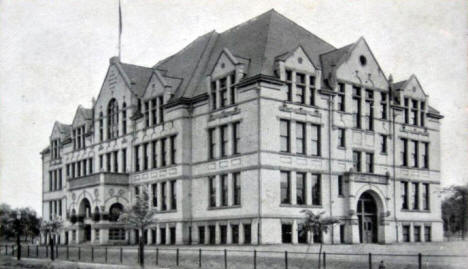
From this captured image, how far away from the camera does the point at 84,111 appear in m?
64.6

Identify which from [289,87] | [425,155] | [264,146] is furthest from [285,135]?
[425,155]

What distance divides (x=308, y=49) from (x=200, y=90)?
9137mm

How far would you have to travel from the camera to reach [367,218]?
48.1 metres

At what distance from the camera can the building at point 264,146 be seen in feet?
139

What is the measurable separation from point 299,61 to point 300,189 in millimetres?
9097

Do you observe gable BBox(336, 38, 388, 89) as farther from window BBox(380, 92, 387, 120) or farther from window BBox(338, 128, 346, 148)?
window BBox(338, 128, 346, 148)

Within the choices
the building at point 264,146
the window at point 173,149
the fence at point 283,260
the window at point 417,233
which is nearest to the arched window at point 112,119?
the building at point 264,146

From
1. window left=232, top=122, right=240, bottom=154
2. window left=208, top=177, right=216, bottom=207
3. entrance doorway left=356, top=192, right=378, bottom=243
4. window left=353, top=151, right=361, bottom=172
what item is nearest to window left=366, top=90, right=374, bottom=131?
window left=353, top=151, right=361, bottom=172

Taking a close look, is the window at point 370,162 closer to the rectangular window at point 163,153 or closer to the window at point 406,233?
the window at point 406,233

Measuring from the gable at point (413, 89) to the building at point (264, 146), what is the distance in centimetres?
Result: 9

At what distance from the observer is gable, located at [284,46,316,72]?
1690 inches

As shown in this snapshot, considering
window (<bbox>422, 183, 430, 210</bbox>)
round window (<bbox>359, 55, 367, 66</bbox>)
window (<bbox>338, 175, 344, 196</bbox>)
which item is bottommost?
window (<bbox>422, 183, 430, 210</bbox>)

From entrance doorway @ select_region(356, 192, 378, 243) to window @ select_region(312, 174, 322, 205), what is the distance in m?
4.66

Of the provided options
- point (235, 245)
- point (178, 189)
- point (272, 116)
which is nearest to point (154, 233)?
point (178, 189)
